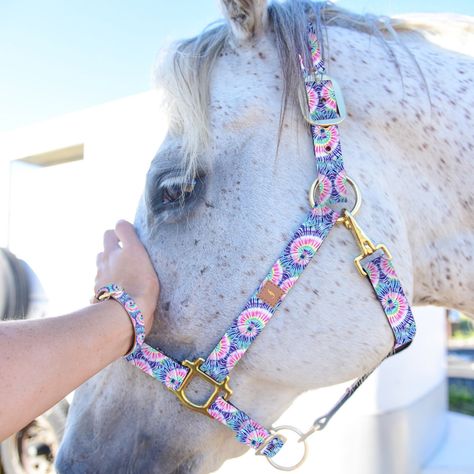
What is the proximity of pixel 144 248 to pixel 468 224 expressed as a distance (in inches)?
32.2

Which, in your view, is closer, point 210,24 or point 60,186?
point 210,24

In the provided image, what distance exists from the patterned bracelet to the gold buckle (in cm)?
59

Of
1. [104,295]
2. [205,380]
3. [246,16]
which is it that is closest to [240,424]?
[205,380]

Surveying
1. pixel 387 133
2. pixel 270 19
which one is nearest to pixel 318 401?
pixel 387 133

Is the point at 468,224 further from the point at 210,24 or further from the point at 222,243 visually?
the point at 210,24

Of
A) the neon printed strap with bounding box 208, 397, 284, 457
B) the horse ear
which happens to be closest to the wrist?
the neon printed strap with bounding box 208, 397, 284, 457

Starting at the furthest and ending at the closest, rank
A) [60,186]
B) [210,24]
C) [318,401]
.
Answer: [60,186]
[318,401]
[210,24]

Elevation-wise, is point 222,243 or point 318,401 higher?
point 222,243

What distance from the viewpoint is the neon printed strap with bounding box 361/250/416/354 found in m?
1.12

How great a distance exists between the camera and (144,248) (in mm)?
1215

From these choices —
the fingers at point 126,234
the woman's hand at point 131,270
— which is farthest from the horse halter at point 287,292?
the fingers at point 126,234

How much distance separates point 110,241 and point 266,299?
436 millimetres

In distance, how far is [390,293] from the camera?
1123mm

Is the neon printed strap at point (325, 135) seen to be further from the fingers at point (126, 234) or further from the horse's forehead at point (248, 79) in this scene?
the fingers at point (126, 234)
